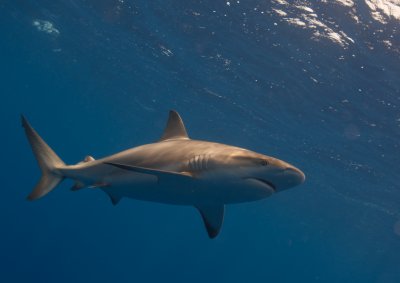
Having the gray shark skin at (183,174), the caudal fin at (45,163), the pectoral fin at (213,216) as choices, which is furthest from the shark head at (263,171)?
the caudal fin at (45,163)

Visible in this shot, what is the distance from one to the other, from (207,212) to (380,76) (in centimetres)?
1178

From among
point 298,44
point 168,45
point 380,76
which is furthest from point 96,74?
point 380,76

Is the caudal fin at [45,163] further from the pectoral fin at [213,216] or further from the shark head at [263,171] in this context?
the shark head at [263,171]

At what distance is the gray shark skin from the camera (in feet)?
15.3

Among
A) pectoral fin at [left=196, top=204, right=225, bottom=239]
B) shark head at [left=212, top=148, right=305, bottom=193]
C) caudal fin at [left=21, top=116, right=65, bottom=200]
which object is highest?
shark head at [left=212, top=148, right=305, bottom=193]

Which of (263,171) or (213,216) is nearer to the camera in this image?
(263,171)

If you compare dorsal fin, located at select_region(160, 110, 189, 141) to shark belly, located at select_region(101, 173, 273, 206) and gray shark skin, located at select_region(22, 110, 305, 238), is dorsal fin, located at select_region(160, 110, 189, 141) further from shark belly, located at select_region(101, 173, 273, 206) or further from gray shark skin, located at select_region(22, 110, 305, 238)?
shark belly, located at select_region(101, 173, 273, 206)

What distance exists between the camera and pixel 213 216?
634 centimetres

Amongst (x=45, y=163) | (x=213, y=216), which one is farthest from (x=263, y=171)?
(x=45, y=163)

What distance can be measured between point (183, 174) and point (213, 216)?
1.56 m

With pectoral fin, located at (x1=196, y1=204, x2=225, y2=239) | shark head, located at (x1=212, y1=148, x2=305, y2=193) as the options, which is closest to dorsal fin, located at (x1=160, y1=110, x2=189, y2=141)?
pectoral fin, located at (x1=196, y1=204, x2=225, y2=239)

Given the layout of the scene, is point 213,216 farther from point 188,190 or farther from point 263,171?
point 263,171

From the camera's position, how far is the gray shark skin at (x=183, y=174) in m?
4.68

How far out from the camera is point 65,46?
107 ft
